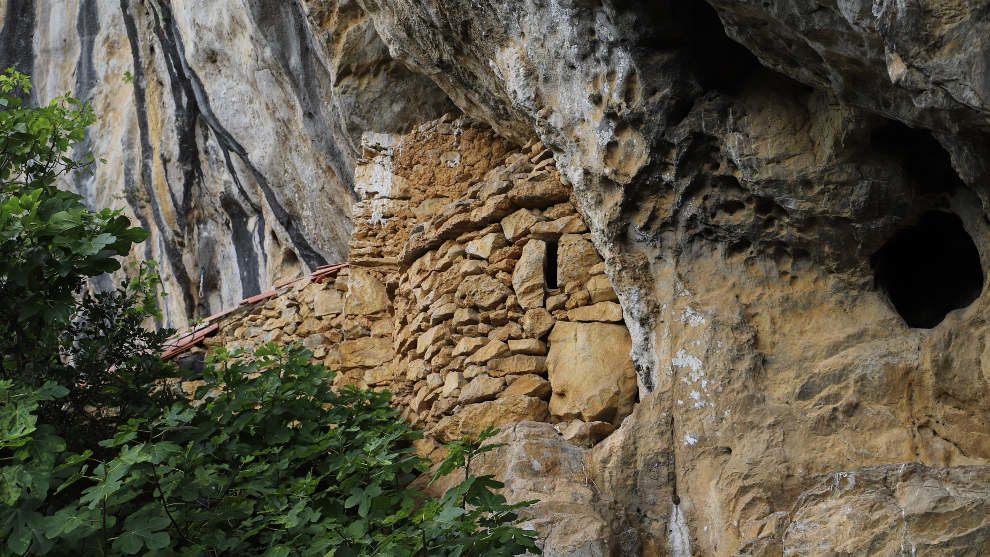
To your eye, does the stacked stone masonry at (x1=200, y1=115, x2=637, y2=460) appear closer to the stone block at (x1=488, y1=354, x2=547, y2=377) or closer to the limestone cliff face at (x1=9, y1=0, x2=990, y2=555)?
the stone block at (x1=488, y1=354, x2=547, y2=377)

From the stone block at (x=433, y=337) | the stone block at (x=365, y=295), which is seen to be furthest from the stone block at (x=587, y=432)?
the stone block at (x=365, y=295)

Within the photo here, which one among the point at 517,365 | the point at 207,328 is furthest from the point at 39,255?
the point at 207,328

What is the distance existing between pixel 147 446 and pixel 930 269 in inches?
126

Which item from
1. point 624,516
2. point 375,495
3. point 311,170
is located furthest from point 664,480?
point 311,170

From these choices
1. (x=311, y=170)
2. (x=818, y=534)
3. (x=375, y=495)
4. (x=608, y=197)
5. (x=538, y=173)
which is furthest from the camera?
(x=311, y=170)

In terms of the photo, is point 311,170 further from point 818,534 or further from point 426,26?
point 818,534

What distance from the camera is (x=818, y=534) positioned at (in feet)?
8.37

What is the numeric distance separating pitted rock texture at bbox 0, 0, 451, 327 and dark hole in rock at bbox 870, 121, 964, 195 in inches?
143

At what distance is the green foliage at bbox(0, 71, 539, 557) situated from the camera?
2.55 metres

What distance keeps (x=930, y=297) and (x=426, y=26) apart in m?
3.05

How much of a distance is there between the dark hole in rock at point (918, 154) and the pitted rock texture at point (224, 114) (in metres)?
3.63

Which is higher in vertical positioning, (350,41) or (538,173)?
(350,41)

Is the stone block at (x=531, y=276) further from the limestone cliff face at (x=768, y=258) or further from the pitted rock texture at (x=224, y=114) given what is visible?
the pitted rock texture at (x=224, y=114)

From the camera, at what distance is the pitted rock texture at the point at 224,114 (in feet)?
20.8
